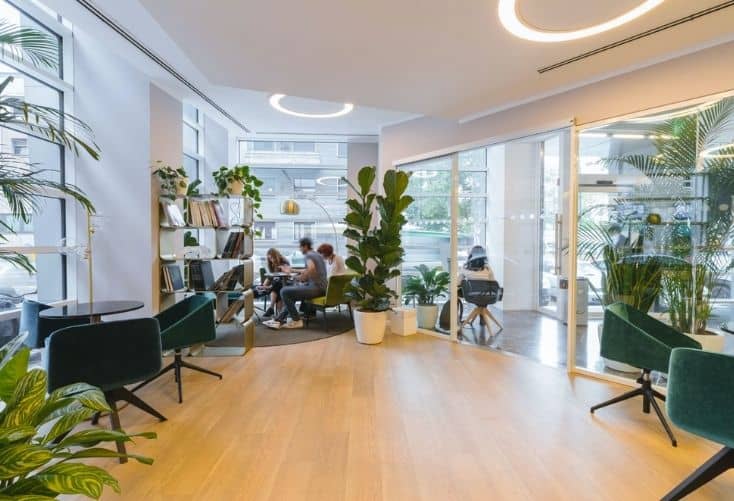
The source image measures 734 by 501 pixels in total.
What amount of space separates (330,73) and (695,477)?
3816 millimetres

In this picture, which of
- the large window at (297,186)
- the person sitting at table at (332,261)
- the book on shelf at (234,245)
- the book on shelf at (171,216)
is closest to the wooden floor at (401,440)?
the book on shelf at (234,245)

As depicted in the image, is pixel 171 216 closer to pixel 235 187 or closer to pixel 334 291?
pixel 235 187

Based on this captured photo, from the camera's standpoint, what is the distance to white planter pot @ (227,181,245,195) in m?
4.59

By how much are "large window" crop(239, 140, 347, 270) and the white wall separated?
10.3ft

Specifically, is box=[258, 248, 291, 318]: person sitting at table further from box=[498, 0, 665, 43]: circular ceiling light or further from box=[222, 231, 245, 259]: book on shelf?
box=[498, 0, 665, 43]: circular ceiling light

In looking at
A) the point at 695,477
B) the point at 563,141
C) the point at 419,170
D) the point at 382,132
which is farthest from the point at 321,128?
A: the point at 695,477

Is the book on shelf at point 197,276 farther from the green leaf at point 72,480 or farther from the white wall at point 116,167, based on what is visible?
the green leaf at point 72,480

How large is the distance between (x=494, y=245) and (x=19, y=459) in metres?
6.23

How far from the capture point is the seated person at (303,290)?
5750mm

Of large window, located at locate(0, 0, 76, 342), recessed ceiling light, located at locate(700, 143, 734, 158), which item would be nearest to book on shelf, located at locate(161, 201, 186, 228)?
large window, located at locate(0, 0, 76, 342)

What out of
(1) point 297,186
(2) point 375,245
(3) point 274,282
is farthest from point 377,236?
(1) point 297,186

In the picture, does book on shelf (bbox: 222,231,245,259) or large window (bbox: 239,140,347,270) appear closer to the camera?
book on shelf (bbox: 222,231,245,259)

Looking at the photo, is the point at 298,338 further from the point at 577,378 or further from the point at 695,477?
the point at 695,477

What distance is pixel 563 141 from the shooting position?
19.5 ft
